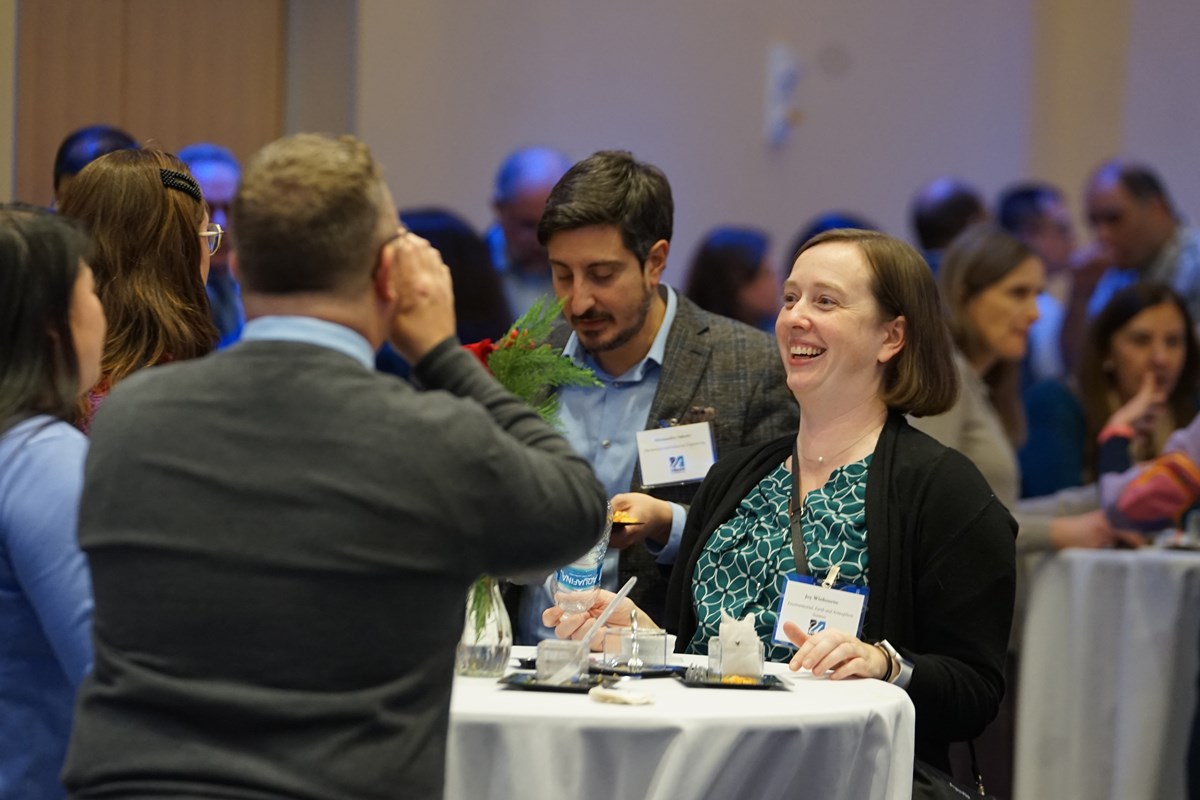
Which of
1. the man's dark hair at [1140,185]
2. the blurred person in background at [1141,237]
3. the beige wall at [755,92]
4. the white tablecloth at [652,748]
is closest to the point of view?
the white tablecloth at [652,748]

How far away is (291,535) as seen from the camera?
1.54 metres

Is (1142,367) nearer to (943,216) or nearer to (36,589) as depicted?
(943,216)

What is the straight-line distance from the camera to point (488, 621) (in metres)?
2.39

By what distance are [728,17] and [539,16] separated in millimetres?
1521

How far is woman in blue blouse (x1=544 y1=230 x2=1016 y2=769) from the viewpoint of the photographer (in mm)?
2576

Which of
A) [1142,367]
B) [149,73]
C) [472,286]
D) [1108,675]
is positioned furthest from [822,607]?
[149,73]

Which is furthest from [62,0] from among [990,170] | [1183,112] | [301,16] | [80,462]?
[1183,112]

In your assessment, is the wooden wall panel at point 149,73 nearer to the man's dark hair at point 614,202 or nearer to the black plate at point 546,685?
the man's dark hair at point 614,202

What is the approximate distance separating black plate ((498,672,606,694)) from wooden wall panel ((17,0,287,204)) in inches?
122

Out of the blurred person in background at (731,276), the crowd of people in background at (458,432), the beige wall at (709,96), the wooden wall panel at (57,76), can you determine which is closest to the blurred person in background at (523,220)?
the crowd of people in background at (458,432)

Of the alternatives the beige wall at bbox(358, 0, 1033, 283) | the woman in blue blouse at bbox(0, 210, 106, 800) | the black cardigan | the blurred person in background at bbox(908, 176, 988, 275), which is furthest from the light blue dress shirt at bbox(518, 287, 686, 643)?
the blurred person in background at bbox(908, 176, 988, 275)

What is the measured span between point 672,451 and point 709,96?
5295 mm

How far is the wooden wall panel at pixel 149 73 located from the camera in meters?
4.81

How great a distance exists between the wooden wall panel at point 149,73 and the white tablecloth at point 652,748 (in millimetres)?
3270
